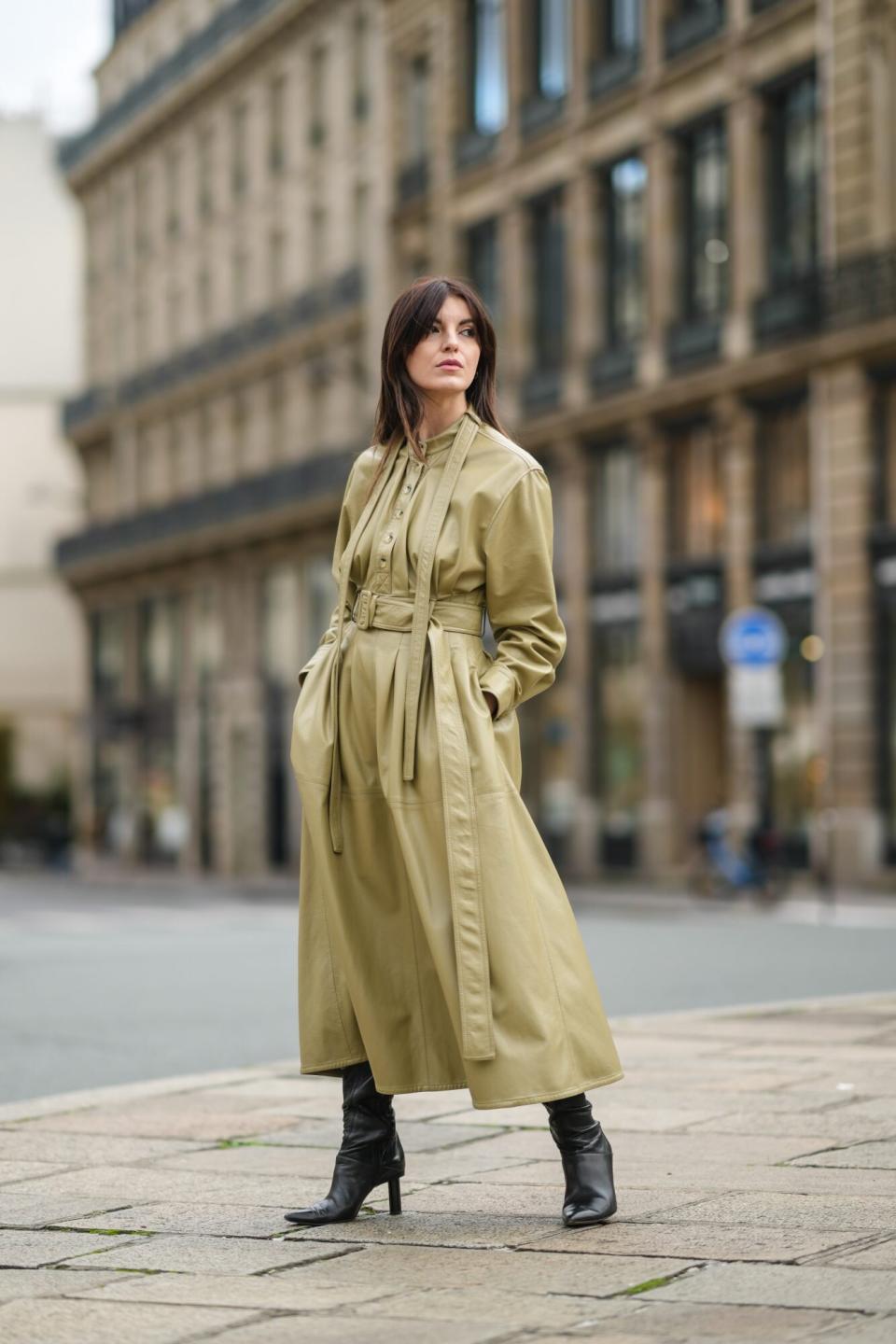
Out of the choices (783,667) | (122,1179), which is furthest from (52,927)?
(122,1179)

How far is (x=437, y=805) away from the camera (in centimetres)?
530

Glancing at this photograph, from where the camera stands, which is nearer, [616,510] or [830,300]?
[830,300]

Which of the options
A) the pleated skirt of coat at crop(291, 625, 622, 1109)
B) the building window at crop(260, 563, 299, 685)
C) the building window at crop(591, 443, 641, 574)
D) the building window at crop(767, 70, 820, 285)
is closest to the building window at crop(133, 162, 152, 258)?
the building window at crop(260, 563, 299, 685)

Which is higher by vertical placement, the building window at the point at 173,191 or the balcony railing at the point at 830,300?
the building window at the point at 173,191

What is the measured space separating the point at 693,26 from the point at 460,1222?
32371 mm

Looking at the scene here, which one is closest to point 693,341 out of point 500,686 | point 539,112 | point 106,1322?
point 539,112

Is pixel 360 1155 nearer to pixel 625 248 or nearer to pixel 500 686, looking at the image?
pixel 500 686

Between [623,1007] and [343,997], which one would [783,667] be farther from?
[343,997]

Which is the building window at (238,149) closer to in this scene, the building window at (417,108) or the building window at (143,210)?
the building window at (143,210)

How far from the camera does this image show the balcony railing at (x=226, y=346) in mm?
47781

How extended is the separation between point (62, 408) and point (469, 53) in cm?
2439

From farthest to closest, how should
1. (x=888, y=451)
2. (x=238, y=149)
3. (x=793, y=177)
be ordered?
(x=238, y=149), (x=793, y=177), (x=888, y=451)

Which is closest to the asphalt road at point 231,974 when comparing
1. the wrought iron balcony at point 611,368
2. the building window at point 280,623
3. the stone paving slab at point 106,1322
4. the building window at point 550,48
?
the stone paving slab at point 106,1322

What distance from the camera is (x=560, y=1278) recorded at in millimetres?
4672
